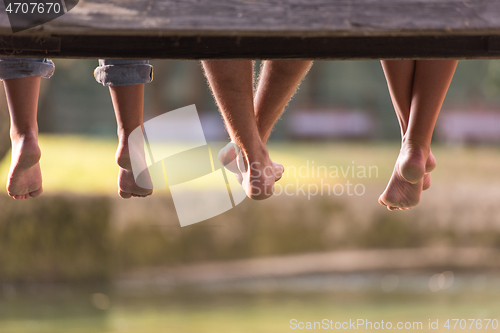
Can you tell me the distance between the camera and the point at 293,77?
1.52 meters

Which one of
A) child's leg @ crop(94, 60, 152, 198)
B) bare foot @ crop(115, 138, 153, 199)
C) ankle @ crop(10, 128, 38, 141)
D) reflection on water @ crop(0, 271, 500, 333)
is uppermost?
child's leg @ crop(94, 60, 152, 198)

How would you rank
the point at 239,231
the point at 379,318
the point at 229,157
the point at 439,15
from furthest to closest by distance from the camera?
the point at 239,231 → the point at 379,318 → the point at 229,157 → the point at 439,15

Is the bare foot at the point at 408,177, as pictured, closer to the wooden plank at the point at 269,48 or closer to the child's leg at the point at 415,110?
the child's leg at the point at 415,110

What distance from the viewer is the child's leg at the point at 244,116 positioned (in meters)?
1.36

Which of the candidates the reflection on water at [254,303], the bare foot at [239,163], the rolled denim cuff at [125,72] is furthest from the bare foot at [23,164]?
the reflection on water at [254,303]

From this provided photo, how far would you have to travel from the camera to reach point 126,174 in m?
1.62

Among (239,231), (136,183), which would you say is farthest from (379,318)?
(136,183)

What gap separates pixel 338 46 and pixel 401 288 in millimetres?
5324

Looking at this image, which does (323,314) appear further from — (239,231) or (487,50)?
(487,50)

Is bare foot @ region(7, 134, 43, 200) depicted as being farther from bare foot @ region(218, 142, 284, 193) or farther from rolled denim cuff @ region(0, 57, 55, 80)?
bare foot @ region(218, 142, 284, 193)

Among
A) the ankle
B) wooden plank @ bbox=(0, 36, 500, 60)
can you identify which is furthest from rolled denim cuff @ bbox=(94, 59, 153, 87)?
wooden plank @ bbox=(0, 36, 500, 60)

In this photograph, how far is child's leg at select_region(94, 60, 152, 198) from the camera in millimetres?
1535

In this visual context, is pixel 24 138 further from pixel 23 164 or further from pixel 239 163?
pixel 239 163

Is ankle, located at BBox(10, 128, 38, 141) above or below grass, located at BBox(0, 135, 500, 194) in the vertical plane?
above
